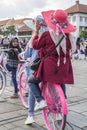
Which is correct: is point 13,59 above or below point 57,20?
below

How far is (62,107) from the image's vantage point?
423 cm

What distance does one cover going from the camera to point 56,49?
14.8 feet

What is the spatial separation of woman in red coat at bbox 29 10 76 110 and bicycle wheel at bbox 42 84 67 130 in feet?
0.60

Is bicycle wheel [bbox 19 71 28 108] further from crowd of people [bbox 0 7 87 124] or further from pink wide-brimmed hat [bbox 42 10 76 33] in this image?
pink wide-brimmed hat [bbox 42 10 76 33]

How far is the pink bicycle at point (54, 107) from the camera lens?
4293 millimetres

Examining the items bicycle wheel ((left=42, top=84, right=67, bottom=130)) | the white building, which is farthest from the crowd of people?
the white building

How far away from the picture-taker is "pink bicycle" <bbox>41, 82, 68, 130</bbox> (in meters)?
4.29

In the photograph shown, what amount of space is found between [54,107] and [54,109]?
30 millimetres

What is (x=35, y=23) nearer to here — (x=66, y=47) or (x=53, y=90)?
(x=66, y=47)

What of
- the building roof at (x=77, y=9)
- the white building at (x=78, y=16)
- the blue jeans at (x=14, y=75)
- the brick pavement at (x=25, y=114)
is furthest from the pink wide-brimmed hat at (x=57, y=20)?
the building roof at (x=77, y=9)

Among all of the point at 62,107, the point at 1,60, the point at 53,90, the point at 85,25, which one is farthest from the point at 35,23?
the point at 85,25

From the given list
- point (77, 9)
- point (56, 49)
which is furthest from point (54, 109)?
point (77, 9)

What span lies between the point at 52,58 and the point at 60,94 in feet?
1.71

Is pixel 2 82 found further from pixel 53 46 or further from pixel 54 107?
pixel 53 46
